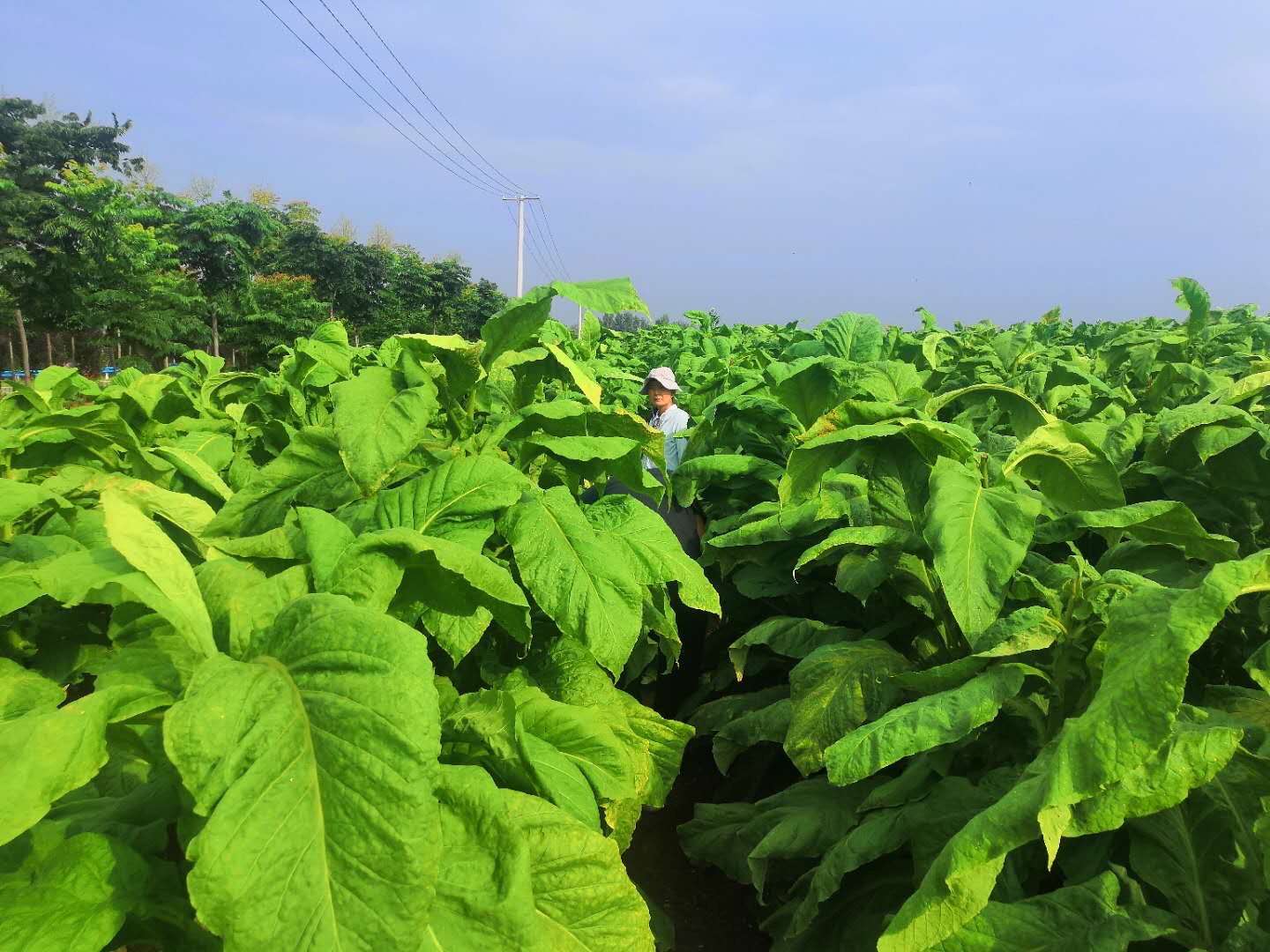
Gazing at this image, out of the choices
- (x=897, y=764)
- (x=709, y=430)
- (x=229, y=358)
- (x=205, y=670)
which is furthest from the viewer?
(x=229, y=358)

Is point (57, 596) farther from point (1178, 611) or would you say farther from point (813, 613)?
point (813, 613)

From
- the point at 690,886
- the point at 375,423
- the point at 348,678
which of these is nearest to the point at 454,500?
the point at 375,423

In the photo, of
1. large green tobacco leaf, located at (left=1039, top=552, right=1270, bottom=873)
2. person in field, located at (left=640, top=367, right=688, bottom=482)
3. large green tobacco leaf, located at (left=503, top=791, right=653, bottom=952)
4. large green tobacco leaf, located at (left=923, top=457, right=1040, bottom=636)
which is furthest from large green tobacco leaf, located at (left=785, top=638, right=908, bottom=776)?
person in field, located at (left=640, top=367, right=688, bottom=482)

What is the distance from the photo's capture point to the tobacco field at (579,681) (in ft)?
3.48

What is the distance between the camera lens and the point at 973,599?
1747 mm

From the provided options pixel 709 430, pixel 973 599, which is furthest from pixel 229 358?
pixel 973 599

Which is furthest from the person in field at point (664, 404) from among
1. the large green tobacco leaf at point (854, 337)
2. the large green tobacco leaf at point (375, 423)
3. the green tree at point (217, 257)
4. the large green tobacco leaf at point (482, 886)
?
the green tree at point (217, 257)

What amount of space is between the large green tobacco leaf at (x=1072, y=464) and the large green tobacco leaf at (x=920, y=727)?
0.58 m

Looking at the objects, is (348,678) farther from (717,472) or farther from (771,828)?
(717,472)

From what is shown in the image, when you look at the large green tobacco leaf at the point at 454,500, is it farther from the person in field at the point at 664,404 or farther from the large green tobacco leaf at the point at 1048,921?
the person in field at the point at 664,404

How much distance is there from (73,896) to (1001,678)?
1.52 m

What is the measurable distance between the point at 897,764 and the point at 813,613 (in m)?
1.00

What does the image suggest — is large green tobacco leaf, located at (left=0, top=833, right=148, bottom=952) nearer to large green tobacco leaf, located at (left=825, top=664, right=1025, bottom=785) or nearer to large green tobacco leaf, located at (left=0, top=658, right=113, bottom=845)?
large green tobacco leaf, located at (left=0, top=658, right=113, bottom=845)

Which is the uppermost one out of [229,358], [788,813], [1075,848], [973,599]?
[973,599]
